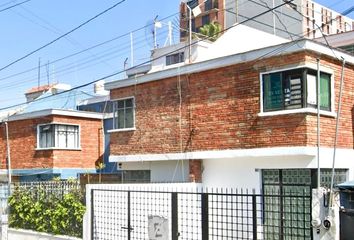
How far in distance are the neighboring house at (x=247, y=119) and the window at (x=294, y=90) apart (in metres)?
0.03

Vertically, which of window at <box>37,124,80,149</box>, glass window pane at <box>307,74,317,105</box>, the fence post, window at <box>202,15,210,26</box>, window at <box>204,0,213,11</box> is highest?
window at <box>204,0,213,11</box>

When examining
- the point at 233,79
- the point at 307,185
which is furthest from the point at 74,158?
the point at 307,185

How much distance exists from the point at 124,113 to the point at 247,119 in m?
6.17

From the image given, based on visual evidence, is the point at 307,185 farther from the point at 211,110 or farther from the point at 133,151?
the point at 133,151

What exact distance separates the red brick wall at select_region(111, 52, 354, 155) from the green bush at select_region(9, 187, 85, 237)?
4.70m

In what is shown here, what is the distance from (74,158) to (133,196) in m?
14.8

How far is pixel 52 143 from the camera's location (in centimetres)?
2567

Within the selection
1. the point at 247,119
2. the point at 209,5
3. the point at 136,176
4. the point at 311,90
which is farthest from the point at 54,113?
the point at 209,5

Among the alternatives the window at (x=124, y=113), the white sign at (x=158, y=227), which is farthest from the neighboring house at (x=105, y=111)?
the white sign at (x=158, y=227)

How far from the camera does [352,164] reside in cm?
1562

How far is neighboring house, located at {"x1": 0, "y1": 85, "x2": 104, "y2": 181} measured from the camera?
2564cm

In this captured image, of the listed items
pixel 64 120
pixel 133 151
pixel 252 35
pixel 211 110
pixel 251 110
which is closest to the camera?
pixel 251 110

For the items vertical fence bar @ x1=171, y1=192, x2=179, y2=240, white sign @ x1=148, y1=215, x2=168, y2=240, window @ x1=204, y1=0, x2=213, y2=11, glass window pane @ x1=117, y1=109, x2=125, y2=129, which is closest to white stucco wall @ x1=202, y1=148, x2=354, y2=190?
glass window pane @ x1=117, y1=109, x2=125, y2=129

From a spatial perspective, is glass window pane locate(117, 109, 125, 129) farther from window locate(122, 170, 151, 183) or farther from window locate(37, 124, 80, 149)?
window locate(37, 124, 80, 149)
